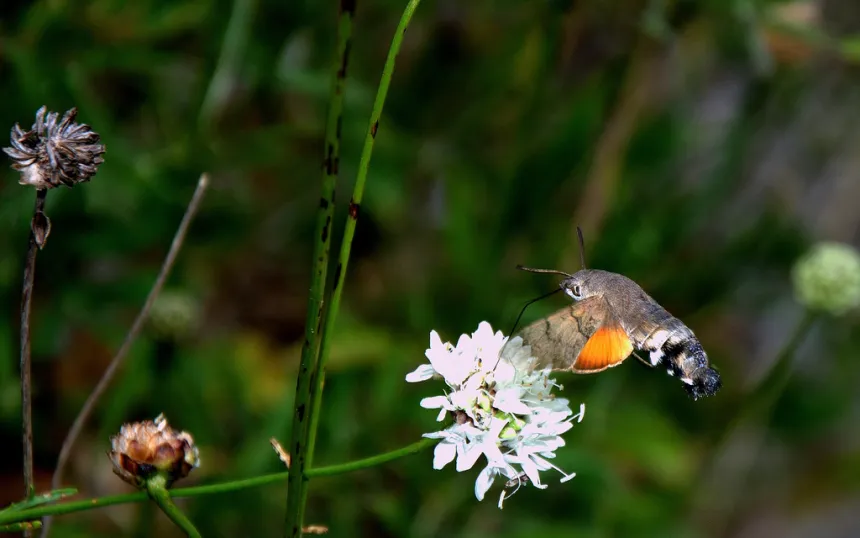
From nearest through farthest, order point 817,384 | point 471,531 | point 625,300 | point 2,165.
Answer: point 625,300
point 2,165
point 471,531
point 817,384

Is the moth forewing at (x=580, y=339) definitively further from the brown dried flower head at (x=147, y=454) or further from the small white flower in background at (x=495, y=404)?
the brown dried flower head at (x=147, y=454)

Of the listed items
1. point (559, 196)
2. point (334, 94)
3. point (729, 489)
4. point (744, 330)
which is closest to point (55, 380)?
point (559, 196)

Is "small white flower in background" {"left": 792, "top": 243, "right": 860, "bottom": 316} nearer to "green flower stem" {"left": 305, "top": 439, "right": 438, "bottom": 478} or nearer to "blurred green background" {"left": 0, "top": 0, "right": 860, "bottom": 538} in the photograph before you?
"blurred green background" {"left": 0, "top": 0, "right": 860, "bottom": 538}

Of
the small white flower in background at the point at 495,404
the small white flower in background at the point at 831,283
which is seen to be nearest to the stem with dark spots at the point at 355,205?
the small white flower in background at the point at 495,404

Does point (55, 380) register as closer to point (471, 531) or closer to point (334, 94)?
point (471, 531)

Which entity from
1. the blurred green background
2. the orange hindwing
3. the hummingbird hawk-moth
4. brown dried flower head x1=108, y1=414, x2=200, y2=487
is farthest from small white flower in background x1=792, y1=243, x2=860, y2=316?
brown dried flower head x1=108, y1=414, x2=200, y2=487
